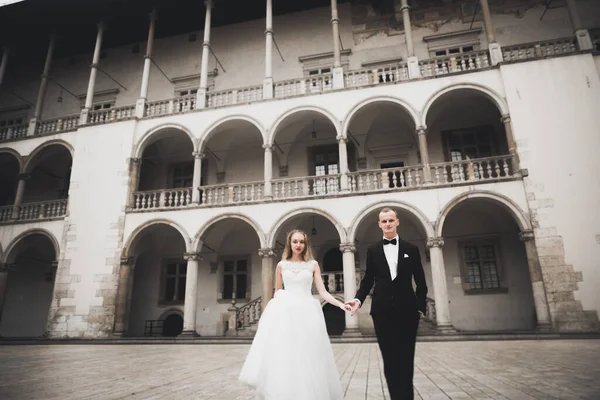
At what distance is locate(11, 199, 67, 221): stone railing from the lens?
17984 millimetres

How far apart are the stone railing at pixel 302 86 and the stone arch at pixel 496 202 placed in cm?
677

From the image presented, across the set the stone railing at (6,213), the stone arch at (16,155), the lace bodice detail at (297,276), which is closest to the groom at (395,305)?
the lace bodice detail at (297,276)

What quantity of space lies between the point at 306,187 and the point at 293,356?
11876 millimetres

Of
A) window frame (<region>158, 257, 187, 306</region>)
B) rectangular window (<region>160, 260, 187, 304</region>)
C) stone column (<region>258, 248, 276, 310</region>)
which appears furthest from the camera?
rectangular window (<region>160, 260, 187, 304</region>)

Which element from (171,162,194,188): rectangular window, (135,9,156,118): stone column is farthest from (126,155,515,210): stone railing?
(135,9,156,118): stone column

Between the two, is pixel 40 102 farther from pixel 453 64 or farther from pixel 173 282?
pixel 453 64

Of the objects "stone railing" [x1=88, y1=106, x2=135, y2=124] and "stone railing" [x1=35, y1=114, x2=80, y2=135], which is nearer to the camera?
"stone railing" [x1=88, y1=106, x2=135, y2=124]

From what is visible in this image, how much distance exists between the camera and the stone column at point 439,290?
12.8 meters

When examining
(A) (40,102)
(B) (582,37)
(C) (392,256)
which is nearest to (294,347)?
(C) (392,256)

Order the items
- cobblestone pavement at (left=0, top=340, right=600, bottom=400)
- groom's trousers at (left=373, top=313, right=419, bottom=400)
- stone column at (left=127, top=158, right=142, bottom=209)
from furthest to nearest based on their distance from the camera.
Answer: stone column at (left=127, top=158, right=142, bottom=209)
cobblestone pavement at (left=0, top=340, right=600, bottom=400)
groom's trousers at (left=373, top=313, right=419, bottom=400)

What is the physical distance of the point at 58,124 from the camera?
64.2ft

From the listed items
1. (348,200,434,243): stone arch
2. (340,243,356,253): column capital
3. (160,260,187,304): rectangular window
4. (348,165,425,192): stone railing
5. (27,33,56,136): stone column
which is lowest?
(160,260,187,304): rectangular window

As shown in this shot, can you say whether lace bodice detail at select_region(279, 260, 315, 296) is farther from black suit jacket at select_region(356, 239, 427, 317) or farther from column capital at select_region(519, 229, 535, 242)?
column capital at select_region(519, 229, 535, 242)

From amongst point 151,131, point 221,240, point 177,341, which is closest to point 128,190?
point 151,131
